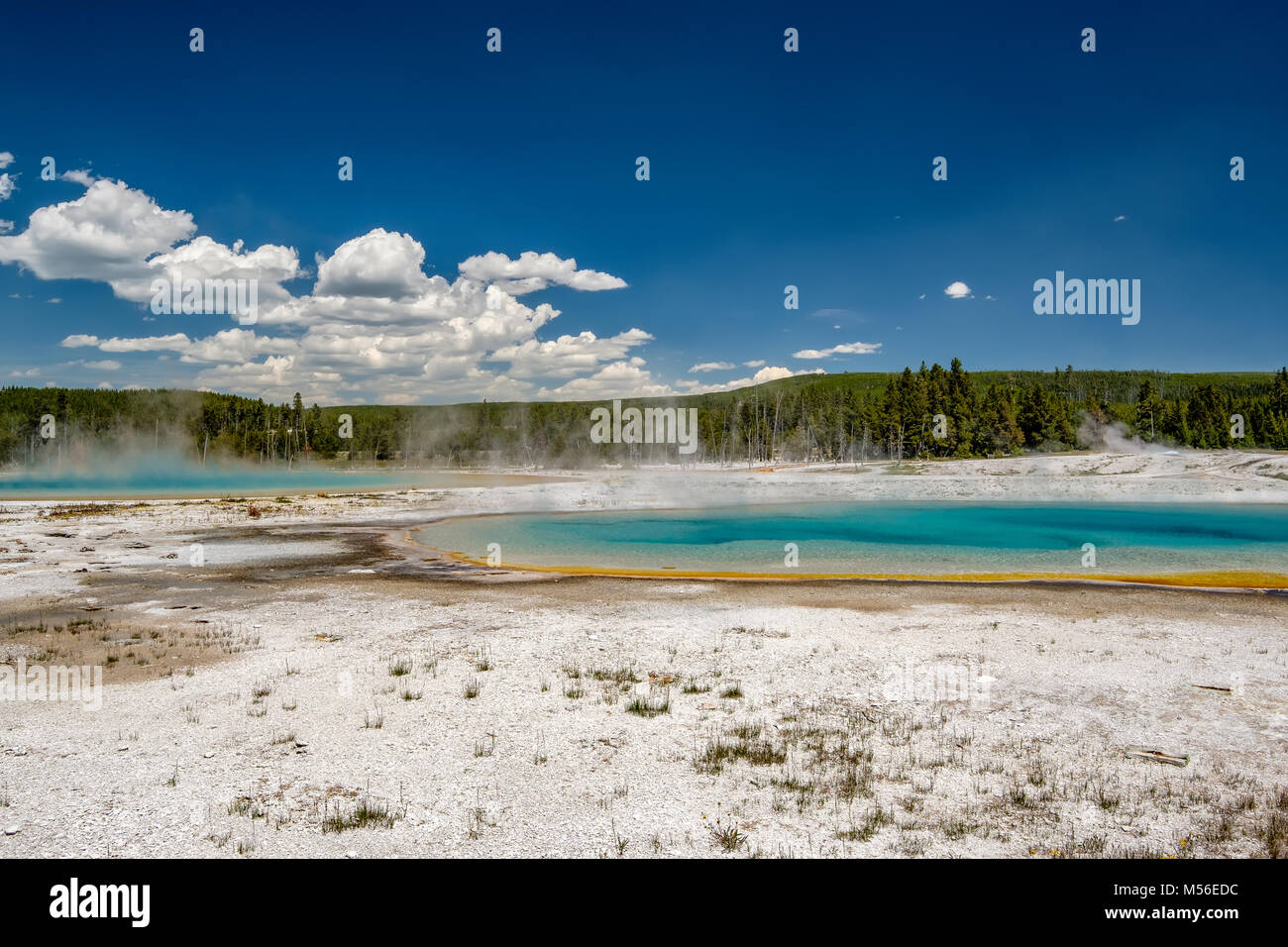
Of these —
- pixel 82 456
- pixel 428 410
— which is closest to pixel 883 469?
pixel 82 456

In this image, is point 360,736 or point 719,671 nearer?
point 360,736

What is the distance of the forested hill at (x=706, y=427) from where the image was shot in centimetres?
10156

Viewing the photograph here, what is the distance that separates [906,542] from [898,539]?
1.25 meters

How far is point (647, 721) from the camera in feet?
30.8

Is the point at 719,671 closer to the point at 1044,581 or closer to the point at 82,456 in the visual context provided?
the point at 1044,581

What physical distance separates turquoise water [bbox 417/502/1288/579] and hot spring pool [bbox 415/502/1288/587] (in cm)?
7

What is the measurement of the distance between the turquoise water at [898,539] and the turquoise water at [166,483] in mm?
40321

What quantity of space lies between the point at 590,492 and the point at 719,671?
45.5 metres

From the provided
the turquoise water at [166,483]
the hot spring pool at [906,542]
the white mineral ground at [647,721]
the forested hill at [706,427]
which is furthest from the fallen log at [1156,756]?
the forested hill at [706,427]

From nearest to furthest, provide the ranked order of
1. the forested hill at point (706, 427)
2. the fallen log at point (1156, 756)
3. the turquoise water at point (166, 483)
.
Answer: the fallen log at point (1156, 756) < the turquoise water at point (166, 483) < the forested hill at point (706, 427)

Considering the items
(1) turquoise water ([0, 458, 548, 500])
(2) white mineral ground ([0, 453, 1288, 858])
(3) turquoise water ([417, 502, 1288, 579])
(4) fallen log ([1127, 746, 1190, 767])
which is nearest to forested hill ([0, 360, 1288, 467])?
(1) turquoise water ([0, 458, 548, 500])

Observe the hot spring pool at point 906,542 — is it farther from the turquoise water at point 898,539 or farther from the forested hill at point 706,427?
the forested hill at point 706,427

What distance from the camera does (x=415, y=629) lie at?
14.7m

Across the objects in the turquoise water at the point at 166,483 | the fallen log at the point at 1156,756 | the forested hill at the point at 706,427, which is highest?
the forested hill at the point at 706,427
